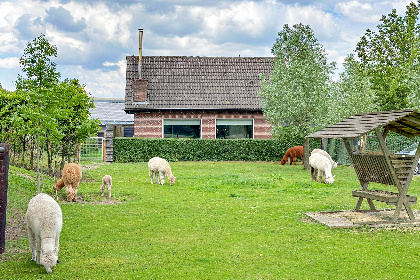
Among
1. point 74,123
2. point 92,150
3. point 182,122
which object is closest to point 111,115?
point 182,122

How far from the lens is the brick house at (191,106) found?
37.5 metres

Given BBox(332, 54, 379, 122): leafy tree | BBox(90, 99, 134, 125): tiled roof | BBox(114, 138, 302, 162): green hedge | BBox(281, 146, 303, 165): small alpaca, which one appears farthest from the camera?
BBox(90, 99, 134, 125): tiled roof

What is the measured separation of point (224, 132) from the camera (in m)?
37.9

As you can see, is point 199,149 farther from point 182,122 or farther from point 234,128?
point 234,128

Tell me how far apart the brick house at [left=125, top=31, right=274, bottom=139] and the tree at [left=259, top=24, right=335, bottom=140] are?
874 cm

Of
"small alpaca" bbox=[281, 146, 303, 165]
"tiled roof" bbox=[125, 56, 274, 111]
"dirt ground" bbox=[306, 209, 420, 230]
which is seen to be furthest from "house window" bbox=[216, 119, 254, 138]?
"dirt ground" bbox=[306, 209, 420, 230]

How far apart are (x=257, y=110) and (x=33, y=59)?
21066 mm

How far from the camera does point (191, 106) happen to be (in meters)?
37.6

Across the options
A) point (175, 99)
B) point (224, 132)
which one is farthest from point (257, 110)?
point (175, 99)

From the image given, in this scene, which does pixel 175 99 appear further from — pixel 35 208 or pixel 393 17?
pixel 35 208

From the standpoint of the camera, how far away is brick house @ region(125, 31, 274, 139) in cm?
3747

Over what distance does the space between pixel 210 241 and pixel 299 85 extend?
19.0 m

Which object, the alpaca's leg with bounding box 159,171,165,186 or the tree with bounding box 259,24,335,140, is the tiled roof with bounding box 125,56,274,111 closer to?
the tree with bounding box 259,24,335,140

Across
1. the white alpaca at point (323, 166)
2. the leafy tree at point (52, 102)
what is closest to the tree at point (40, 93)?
the leafy tree at point (52, 102)
